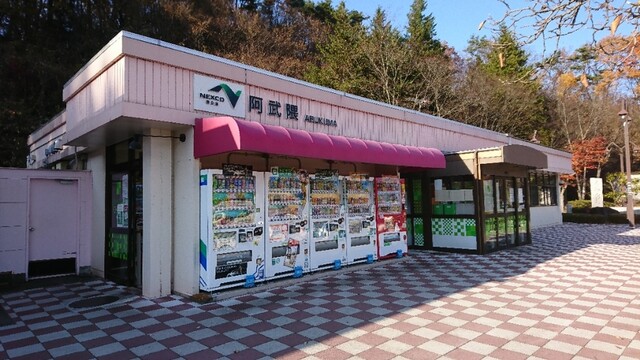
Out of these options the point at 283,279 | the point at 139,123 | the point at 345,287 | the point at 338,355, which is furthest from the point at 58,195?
the point at 338,355

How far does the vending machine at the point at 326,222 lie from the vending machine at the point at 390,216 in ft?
3.77

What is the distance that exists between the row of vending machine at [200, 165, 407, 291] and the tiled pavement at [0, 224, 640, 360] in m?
0.42

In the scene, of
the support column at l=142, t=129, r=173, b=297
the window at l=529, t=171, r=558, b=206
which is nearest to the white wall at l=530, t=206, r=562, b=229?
the window at l=529, t=171, r=558, b=206

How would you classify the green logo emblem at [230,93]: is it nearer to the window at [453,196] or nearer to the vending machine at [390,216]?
the vending machine at [390,216]

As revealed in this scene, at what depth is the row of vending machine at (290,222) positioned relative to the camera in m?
6.09

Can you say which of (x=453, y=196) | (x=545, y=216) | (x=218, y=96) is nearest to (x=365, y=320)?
(x=218, y=96)

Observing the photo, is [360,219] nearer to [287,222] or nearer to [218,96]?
[287,222]

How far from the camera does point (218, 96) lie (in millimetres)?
6457

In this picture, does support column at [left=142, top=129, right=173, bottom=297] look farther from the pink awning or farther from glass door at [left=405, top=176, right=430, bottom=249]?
glass door at [left=405, top=176, right=430, bottom=249]

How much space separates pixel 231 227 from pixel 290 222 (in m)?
1.23

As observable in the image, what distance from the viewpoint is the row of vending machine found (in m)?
6.09

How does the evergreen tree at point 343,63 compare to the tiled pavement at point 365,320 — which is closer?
the tiled pavement at point 365,320

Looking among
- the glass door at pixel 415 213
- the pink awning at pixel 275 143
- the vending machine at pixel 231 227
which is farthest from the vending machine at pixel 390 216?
the vending machine at pixel 231 227

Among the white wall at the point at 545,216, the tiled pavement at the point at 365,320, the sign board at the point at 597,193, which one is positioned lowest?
the tiled pavement at the point at 365,320
